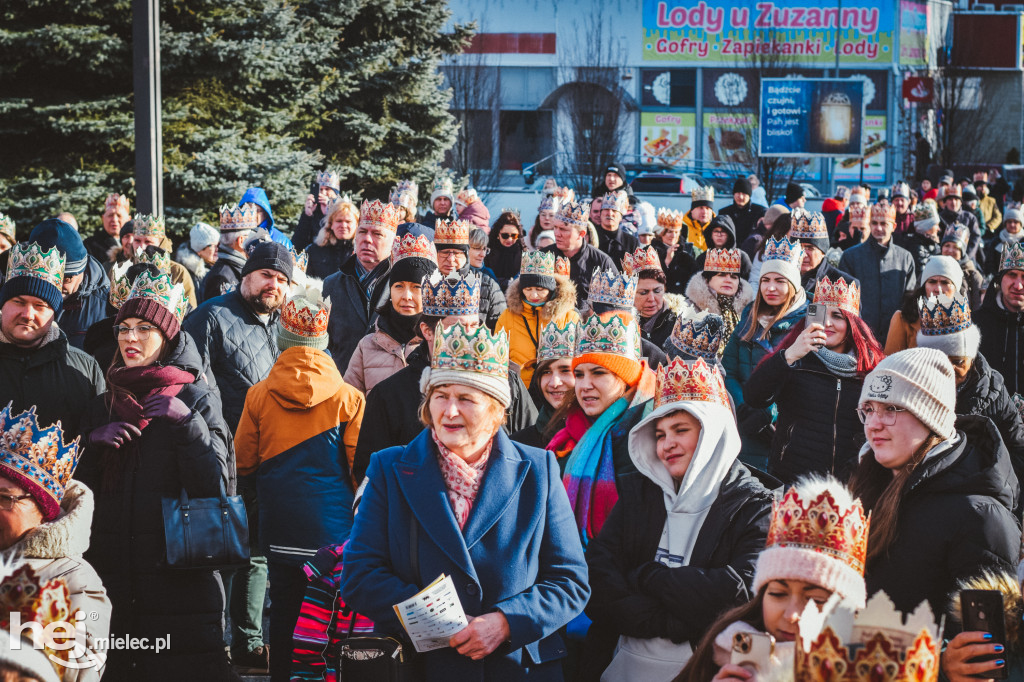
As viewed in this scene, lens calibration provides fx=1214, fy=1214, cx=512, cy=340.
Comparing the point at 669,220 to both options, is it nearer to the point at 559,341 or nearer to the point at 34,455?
the point at 559,341

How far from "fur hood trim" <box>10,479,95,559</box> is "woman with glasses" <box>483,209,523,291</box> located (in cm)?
872

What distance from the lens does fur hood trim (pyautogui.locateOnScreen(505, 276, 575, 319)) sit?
8.35 m

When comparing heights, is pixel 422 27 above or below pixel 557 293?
above

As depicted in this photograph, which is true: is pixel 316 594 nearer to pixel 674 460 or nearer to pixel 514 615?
pixel 514 615

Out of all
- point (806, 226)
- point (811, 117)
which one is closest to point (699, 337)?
point (806, 226)

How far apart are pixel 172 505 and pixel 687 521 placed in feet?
7.41

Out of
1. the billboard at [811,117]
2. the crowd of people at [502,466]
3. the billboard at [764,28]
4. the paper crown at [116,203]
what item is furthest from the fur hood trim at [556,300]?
the billboard at [764,28]

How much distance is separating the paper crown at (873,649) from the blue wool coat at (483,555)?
1.42m

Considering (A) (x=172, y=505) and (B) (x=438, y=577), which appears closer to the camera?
(B) (x=438, y=577)

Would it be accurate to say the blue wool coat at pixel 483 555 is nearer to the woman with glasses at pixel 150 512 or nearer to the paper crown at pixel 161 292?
the woman with glasses at pixel 150 512

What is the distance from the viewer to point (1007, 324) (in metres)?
8.23

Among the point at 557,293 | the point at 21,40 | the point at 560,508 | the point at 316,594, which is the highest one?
the point at 21,40

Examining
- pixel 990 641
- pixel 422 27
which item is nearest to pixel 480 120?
pixel 422 27

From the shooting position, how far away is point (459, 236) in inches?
388
